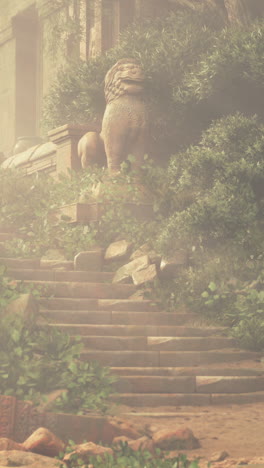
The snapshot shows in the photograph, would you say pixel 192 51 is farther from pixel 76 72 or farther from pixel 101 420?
pixel 101 420

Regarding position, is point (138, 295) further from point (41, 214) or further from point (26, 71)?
point (26, 71)

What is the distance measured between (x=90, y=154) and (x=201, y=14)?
161 inches

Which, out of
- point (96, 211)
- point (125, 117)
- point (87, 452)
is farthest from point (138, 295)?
point (87, 452)

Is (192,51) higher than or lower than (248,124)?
higher

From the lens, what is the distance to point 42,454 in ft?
18.5

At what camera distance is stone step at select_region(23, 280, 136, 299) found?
9.66 metres

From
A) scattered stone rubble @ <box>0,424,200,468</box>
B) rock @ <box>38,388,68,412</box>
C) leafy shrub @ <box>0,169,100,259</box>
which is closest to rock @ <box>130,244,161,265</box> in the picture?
leafy shrub @ <box>0,169,100,259</box>

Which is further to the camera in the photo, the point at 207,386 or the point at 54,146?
the point at 54,146

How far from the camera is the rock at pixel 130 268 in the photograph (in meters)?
10.2

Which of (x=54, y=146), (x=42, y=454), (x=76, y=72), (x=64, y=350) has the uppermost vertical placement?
(x=76, y=72)

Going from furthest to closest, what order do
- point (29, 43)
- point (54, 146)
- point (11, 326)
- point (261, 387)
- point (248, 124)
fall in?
point (29, 43) < point (54, 146) < point (248, 124) < point (261, 387) < point (11, 326)

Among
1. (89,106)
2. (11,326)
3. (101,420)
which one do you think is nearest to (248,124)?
(89,106)

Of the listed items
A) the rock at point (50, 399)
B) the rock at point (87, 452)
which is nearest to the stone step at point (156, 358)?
the rock at point (50, 399)

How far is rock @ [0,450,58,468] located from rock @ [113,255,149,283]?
4.88m
